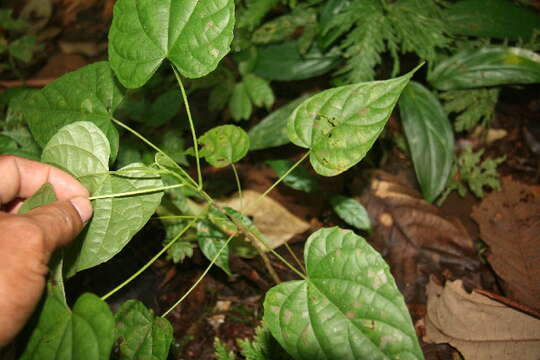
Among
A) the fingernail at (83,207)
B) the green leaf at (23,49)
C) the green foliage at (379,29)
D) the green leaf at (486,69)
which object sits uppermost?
the green foliage at (379,29)

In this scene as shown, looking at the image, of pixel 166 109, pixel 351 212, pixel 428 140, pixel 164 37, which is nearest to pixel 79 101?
pixel 164 37

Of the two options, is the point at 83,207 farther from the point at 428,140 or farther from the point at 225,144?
the point at 428,140

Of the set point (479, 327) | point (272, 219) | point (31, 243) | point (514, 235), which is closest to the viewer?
point (31, 243)

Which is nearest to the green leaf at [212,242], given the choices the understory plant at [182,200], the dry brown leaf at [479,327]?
the understory plant at [182,200]

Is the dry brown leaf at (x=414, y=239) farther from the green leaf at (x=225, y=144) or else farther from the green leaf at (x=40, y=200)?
the green leaf at (x=40, y=200)

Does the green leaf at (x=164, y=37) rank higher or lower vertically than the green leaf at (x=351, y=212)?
higher

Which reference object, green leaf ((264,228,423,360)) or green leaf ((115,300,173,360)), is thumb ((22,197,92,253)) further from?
green leaf ((264,228,423,360))

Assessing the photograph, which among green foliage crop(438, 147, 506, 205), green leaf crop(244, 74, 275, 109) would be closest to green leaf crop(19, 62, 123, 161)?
green leaf crop(244, 74, 275, 109)
